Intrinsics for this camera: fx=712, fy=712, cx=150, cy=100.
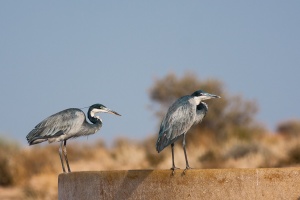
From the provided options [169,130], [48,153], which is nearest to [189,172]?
[169,130]

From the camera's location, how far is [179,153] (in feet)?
88.1

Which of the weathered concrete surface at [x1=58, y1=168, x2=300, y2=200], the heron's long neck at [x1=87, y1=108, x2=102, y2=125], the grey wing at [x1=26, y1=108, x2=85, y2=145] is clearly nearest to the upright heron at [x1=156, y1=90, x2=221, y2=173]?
the weathered concrete surface at [x1=58, y1=168, x2=300, y2=200]

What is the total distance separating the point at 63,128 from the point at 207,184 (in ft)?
9.71

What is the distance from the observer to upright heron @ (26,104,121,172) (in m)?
10.6

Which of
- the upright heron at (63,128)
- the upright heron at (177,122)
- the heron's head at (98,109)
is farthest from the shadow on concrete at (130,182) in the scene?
the heron's head at (98,109)

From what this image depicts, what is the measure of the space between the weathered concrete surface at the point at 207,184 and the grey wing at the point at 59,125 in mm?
2004

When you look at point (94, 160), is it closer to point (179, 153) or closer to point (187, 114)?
point (179, 153)

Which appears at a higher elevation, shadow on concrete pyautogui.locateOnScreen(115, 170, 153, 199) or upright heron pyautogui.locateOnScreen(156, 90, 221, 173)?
upright heron pyautogui.locateOnScreen(156, 90, 221, 173)

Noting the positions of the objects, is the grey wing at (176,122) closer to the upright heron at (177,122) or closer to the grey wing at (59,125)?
the upright heron at (177,122)

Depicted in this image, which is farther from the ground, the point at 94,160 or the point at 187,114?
the point at 187,114

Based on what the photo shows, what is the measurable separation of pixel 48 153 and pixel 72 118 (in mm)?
18198

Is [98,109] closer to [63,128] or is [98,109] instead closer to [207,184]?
[63,128]

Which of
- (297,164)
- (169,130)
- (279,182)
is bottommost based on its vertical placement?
(297,164)

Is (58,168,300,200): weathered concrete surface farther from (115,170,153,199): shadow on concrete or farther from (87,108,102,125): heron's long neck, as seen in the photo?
(87,108,102,125): heron's long neck
